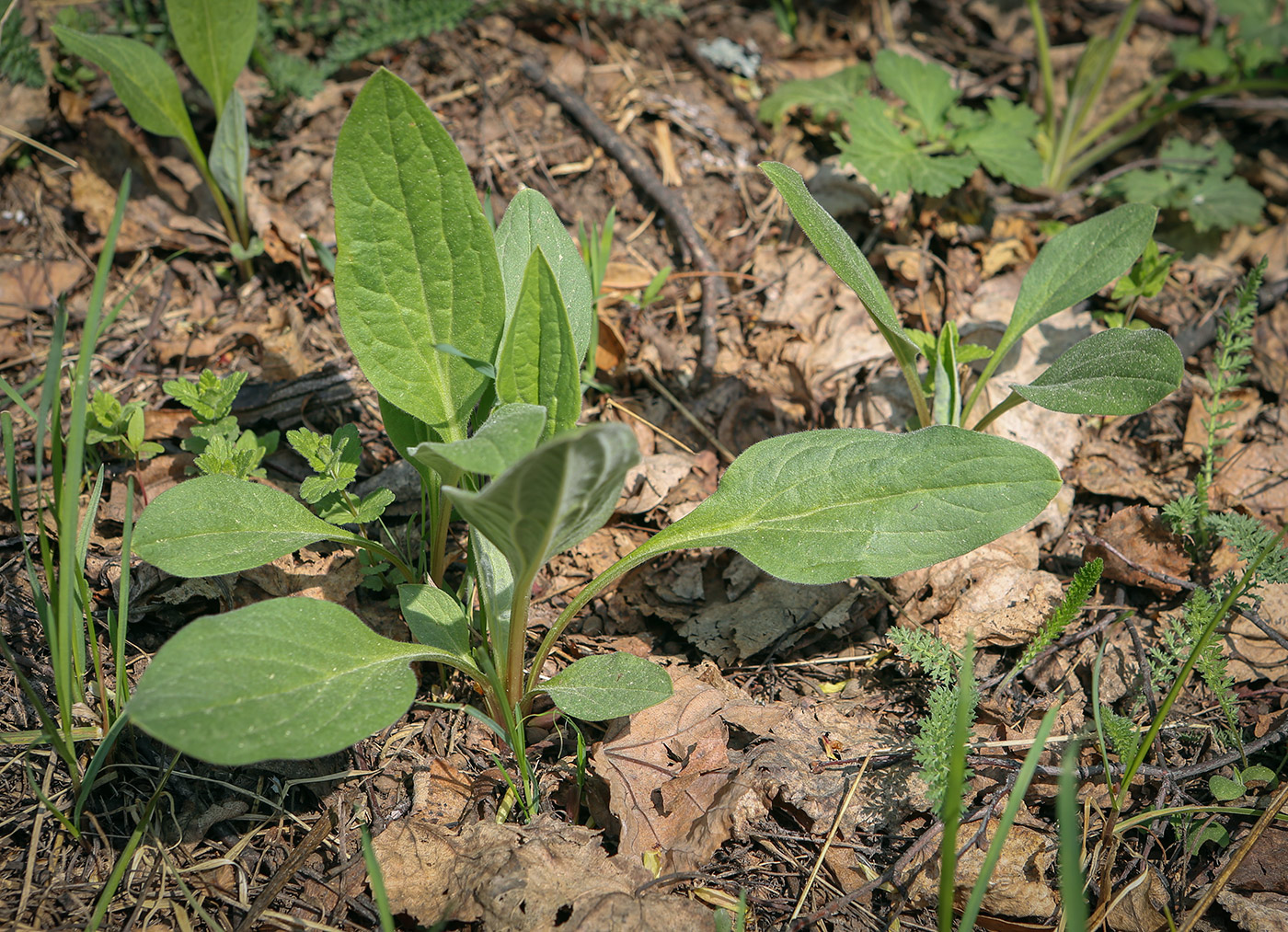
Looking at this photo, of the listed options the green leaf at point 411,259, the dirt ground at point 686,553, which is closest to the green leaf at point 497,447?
the green leaf at point 411,259

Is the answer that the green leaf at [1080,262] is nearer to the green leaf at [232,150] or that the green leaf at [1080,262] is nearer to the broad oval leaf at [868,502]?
the broad oval leaf at [868,502]

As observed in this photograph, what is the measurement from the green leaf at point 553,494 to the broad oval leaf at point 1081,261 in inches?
62.3

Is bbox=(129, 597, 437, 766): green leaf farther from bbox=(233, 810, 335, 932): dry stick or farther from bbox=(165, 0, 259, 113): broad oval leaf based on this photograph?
bbox=(165, 0, 259, 113): broad oval leaf

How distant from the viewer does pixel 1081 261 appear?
2455 mm

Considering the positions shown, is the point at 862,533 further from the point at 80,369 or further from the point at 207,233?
the point at 207,233

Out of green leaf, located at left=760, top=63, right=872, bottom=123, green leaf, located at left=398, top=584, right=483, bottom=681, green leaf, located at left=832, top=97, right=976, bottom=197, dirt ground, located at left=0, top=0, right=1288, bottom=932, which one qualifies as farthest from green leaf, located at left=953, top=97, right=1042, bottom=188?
green leaf, located at left=398, top=584, right=483, bottom=681

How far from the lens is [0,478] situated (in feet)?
7.79

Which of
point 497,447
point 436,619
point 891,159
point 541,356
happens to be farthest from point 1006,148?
point 436,619

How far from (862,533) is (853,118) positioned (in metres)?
2.02

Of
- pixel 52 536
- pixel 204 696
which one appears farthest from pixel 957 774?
pixel 52 536

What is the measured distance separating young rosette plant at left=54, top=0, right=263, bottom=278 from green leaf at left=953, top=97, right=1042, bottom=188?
2.70 metres

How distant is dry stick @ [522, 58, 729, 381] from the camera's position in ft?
9.74

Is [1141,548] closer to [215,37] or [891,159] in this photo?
[891,159]

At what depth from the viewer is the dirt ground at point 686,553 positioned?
1.76 meters
